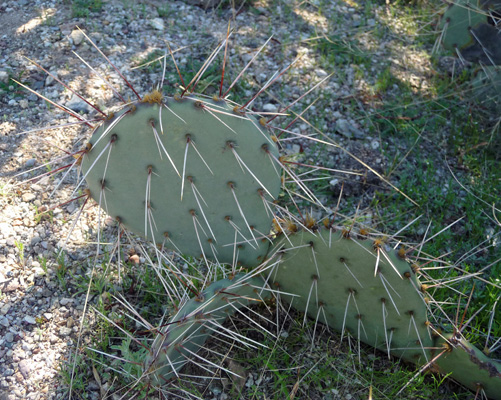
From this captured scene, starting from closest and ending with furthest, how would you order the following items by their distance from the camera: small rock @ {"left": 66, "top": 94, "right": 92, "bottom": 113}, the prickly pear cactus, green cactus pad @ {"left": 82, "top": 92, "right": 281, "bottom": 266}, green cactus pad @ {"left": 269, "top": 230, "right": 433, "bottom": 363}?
green cactus pad @ {"left": 82, "top": 92, "right": 281, "bottom": 266}
green cactus pad @ {"left": 269, "top": 230, "right": 433, "bottom": 363}
small rock @ {"left": 66, "top": 94, "right": 92, "bottom": 113}
the prickly pear cactus

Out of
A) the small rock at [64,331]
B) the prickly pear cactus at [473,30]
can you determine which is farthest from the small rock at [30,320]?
the prickly pear cactus at [473,30]

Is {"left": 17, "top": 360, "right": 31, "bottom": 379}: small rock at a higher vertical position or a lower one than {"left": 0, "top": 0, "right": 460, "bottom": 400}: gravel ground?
lower

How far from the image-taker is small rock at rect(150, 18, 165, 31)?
3.67 m

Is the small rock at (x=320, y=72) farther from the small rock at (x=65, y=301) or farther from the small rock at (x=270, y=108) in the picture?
the small rock at (x=65, y=301)

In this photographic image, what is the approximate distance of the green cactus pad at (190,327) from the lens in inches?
70.9

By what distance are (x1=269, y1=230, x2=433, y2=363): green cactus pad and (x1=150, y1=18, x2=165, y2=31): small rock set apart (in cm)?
215

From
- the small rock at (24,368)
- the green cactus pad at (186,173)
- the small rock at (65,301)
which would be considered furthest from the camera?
the small rock at (65,301)

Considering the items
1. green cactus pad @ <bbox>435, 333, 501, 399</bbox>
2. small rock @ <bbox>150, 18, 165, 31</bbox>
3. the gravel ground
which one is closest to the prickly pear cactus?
the gravel ground

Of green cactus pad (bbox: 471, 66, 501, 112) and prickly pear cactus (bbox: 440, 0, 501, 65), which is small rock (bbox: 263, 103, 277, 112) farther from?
green cactus pad (bbox: 471, 66, 501, 112)

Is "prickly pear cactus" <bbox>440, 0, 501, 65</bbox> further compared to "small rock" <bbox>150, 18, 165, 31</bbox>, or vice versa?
"small rock" <bbox>150, 18, 165, 31</bbox>

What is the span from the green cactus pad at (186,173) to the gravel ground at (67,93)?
12.1 inches

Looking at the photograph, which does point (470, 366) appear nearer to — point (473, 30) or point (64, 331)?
point (64, 331)

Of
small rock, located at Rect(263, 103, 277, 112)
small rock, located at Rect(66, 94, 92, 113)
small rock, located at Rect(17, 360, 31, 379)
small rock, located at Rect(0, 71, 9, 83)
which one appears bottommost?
small rock, located at Rect(17, 360, 31, 379)

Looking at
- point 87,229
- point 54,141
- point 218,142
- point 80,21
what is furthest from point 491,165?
point 80,21
